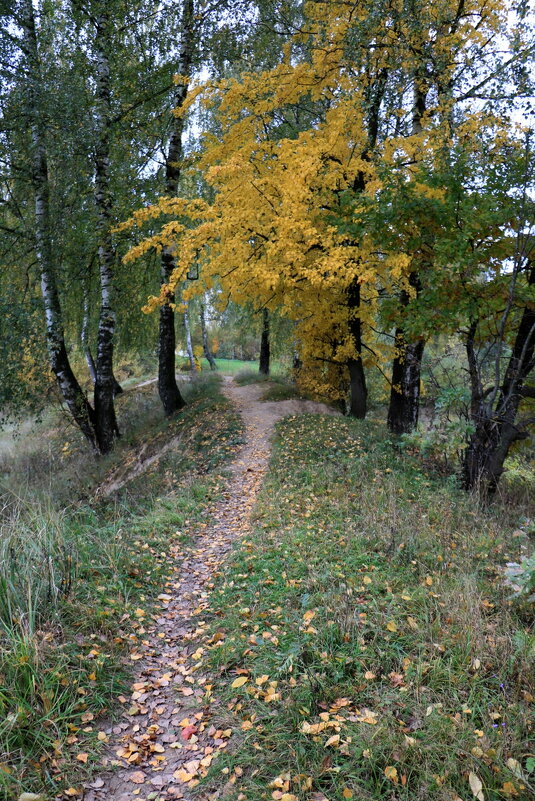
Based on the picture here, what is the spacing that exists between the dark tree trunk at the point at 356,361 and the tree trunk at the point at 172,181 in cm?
426

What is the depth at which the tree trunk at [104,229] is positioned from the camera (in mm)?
9789

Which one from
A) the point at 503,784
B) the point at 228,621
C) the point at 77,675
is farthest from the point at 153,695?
the point at 503,784

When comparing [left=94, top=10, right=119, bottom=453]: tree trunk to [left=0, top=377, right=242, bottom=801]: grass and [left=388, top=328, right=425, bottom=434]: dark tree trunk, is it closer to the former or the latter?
[left=0, top=377, right=242, bottom=801]: grass

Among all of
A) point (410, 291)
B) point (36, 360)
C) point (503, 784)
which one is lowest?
point (503, 784)

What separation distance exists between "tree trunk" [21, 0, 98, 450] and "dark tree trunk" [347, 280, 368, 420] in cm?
673

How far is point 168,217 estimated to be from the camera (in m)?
11.3

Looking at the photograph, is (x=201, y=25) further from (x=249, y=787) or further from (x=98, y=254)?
(x=249, y=787)

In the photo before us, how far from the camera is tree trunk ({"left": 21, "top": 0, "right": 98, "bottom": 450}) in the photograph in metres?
9.14

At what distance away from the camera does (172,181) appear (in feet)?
37.4

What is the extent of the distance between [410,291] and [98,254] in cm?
743

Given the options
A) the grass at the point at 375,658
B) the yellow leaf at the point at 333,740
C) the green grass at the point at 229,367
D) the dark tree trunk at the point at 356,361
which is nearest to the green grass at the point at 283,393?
the dark tree trunk at the point at 356,361

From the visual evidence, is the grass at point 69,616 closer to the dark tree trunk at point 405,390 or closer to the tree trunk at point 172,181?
the tree trunk at point 172,181

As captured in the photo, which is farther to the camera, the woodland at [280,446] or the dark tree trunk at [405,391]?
the dark tree trunk at [405,391]

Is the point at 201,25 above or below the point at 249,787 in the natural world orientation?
above
